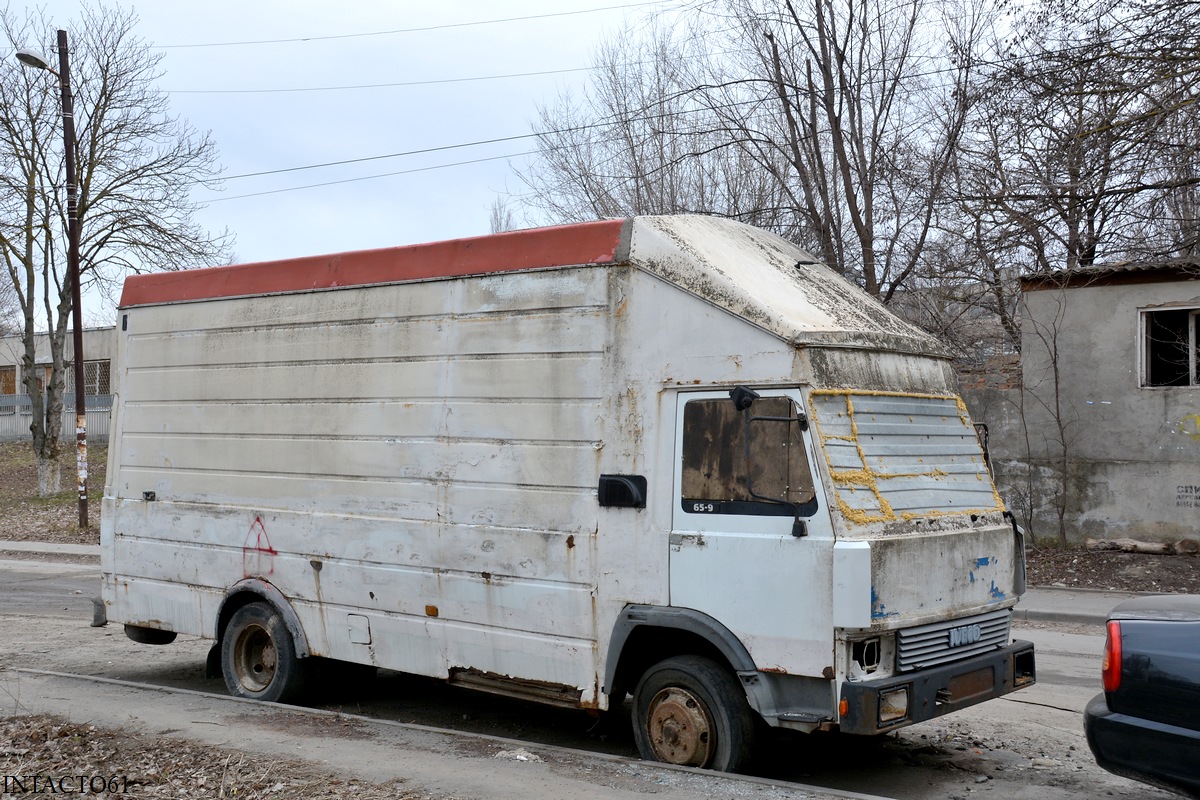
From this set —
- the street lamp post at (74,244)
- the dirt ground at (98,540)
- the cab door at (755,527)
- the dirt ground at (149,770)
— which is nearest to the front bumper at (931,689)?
the cab door at (755,527)

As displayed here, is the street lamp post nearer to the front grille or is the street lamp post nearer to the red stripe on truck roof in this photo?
the red stripe on truck roof

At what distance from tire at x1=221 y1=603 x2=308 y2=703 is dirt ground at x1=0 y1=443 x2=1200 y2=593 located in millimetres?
9675

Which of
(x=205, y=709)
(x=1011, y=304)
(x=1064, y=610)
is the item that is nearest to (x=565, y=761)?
(x=205, y=709)

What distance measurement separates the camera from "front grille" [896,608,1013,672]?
17.6 ft

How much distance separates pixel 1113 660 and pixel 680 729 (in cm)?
213

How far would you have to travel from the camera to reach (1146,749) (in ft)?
14.9

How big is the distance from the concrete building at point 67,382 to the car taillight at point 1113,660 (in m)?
34.8

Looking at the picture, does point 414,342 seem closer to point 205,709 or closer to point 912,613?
point 205,709

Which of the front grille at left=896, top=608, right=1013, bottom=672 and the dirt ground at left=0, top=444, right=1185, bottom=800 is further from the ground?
the front grille at left=896, top=608, right=1013, bottom=672

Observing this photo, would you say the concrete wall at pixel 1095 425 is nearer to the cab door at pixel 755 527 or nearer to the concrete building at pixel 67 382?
the cab door at pixel 755 527

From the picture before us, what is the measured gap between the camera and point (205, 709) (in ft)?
23.0

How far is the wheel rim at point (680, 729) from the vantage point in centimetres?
560

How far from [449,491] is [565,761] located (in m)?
1.76

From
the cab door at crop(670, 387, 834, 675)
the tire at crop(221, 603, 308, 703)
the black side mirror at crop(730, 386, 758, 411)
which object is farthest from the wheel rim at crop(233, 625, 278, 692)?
the black side mirror at crop(730, 386, 758, 411)
